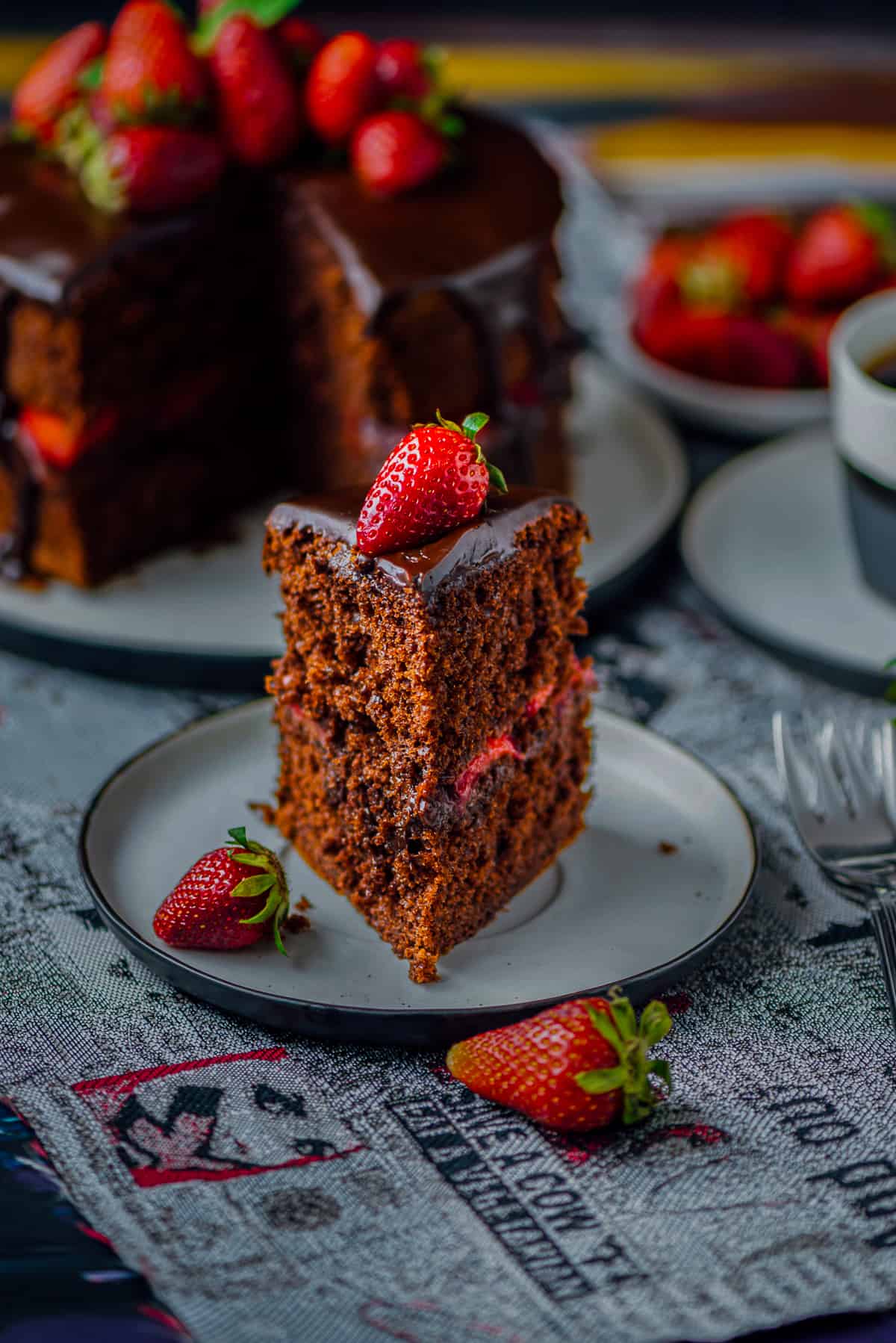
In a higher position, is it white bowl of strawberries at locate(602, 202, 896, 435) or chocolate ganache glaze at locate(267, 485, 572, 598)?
chocolate ganache glaze at locate(267, 485, 572, 598)

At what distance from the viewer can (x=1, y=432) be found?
2.88 metres

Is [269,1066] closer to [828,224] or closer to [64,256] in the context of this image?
[64,256]

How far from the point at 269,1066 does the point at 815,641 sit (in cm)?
129

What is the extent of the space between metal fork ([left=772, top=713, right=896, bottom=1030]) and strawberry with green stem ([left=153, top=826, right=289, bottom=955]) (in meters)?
0.72

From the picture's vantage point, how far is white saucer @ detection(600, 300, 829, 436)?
329 centimetres

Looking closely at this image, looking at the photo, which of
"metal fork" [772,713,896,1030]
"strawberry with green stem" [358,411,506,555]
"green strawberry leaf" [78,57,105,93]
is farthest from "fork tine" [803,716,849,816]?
"green strawberry leaf" [78,57,105,93]

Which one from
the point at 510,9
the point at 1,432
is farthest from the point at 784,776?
the point at 510,9

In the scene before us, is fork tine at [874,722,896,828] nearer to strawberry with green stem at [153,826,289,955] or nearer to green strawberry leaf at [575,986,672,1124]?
green strawberry leaf at [575,986,672,1124]

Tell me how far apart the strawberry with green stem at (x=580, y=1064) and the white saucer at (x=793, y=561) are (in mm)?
1029

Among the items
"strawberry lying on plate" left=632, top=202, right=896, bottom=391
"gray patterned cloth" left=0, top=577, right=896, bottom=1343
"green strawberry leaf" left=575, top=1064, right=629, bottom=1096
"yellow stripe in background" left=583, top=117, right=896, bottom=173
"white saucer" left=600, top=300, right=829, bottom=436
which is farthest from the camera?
"yellow stripe in background" left=583, top=117, right=896, bottom=173

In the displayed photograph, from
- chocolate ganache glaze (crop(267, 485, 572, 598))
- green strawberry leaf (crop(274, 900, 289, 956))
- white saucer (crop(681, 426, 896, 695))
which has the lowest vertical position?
white saucer (crop(681, 426, 896, 695))

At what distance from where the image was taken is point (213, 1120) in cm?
171

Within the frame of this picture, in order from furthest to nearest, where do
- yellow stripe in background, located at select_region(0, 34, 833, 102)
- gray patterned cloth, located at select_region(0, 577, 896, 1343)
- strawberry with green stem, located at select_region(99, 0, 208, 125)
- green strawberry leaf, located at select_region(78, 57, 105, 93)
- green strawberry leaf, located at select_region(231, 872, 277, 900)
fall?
yellow stripe in background, located at select_region(0, 34, 833, 102) → green strawberry leaf, located at select_region(78, 57, 105, 93) → strawberry with green stem, located at select_region(99, 0, 208, 125) → green strawberry leaf, located at select_region(231, 872, 277, 900) → gray patterned cloth, located at select_region(0, 577, 896, 1343)

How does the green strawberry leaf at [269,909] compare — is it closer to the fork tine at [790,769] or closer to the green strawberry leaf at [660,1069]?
the green strawberry leaf at [660,1069]
